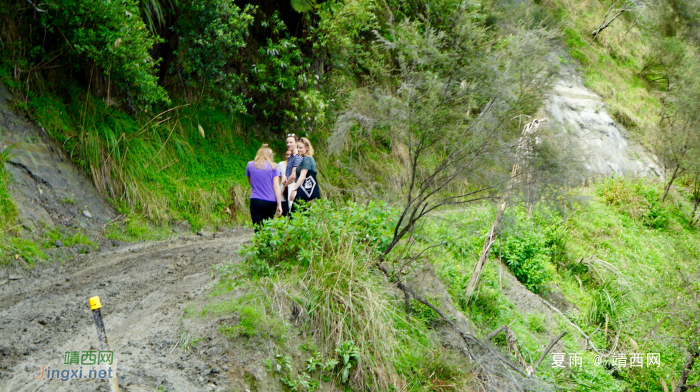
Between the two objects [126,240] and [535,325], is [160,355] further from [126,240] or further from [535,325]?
[535,325]

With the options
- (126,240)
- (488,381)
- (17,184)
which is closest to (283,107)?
(126,240)

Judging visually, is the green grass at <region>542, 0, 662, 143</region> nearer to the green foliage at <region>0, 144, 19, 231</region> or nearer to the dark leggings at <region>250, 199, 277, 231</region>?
the dark leggings at <region>250, 199, 277, 231</region>

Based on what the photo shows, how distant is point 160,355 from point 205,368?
1.22 feet

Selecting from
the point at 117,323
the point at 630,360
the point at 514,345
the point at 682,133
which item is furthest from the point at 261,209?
the point at 682,133

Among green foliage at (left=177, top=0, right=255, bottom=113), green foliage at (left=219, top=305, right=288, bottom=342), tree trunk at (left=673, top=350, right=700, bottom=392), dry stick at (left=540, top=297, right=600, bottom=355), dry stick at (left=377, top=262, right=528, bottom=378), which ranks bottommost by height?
dry stick at (left=540, top=297, right=600, bottom=355)

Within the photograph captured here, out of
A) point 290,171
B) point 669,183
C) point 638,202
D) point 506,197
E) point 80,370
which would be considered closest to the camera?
point 80,370

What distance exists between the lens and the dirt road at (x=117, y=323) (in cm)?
A: 356

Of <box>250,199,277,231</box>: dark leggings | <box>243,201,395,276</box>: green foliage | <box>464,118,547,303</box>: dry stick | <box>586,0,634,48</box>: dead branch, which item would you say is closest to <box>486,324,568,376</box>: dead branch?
<box>464,118,547,303</box>: dry stick

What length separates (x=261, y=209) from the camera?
7.07 metres

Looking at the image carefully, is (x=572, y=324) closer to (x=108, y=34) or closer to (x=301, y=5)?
(x=301, y=5)

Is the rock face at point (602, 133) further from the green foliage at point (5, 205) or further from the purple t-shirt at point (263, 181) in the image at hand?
the green foliage at point (5, 205)

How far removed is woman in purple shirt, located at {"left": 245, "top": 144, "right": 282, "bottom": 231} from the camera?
23.0 feet

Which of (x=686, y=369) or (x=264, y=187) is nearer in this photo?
(x=686, y=369)

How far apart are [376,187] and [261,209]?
3.75m
